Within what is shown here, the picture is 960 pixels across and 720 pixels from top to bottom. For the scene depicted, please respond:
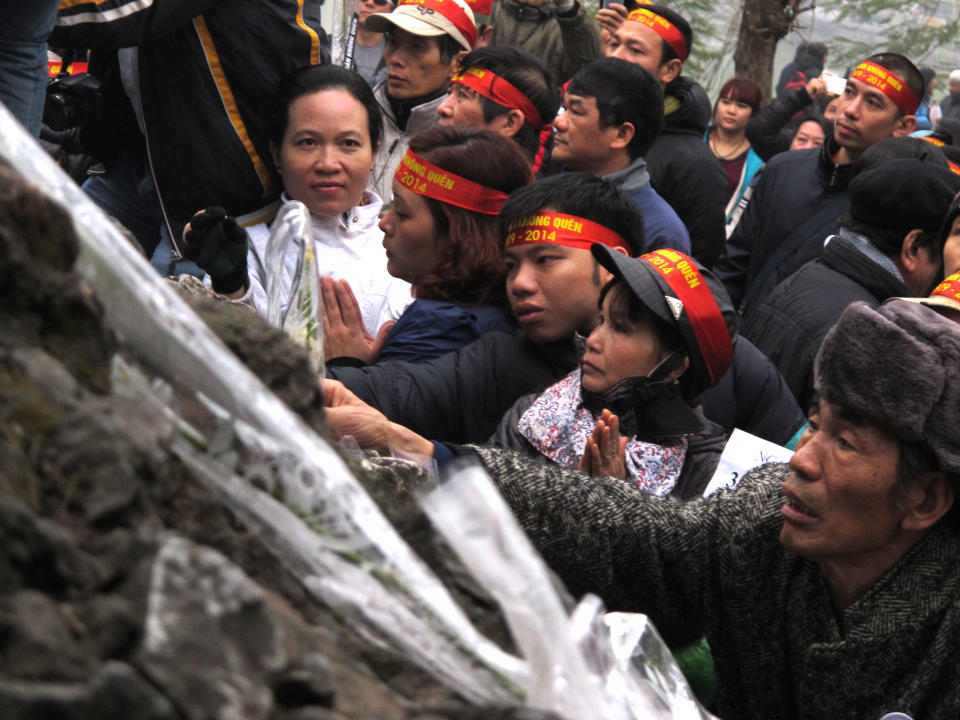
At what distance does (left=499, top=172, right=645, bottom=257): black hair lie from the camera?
3.27 meters

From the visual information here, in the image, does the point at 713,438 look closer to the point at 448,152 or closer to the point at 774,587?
the point at 774,587

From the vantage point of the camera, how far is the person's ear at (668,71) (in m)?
5.98

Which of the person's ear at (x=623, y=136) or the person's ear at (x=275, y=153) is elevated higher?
the person's ear at (x=275, y=153)

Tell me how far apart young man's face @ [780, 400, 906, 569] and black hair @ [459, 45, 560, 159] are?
2.91 meters

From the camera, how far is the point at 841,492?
207cm

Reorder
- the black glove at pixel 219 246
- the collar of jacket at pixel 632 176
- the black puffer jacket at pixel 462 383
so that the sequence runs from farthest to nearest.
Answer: the collar of jacket at pixel 632 176
the black puffer jacket at pixel 462 383
the black glove at pixel 219 246

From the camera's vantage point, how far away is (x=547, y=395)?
282cm

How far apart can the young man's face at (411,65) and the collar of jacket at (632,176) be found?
952mm

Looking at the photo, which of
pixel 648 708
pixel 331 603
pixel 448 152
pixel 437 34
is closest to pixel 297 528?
pixel 331 603

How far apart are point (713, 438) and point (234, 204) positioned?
1.68 metres

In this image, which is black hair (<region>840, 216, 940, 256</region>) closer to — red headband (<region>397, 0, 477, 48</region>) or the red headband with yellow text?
the red headband with yellow text

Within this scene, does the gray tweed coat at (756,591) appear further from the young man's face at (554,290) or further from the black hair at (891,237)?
the black hair at (891,237)

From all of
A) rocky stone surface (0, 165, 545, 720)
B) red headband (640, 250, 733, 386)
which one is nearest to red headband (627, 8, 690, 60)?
red headband (640, 250, 733, 386)

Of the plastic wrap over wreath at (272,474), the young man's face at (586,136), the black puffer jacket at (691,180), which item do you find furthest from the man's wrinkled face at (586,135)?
the plastic wrap over wreath at (272,474)
